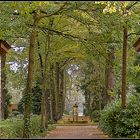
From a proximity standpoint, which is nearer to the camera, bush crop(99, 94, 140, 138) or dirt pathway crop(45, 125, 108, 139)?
bush crop(99, 94, 140, 138)

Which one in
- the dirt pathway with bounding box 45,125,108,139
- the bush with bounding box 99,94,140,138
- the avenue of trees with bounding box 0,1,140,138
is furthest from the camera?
the dirt pathway with bounding box 45,125,108,139

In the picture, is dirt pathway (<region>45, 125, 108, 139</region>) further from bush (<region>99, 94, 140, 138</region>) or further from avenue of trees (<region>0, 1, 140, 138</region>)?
bush (<region>99, 94, 140, 138</region>)

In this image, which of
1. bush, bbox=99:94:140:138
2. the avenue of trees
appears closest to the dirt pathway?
the avenue of trees

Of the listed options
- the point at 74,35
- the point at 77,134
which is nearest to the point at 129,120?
the point at 77,134

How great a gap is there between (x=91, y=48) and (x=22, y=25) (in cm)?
457

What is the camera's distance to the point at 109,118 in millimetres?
17875

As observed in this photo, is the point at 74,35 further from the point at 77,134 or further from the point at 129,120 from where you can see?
the point at 129,120

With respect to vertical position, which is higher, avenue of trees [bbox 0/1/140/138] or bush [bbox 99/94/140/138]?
avenue of trees [bbox 0/1/140/138]

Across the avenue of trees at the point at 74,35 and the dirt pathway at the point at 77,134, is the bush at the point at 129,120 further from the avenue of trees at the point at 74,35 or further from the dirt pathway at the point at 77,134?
the dirt pathway at the point at 77,134

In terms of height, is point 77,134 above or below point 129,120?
below

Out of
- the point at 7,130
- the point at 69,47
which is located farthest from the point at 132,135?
the point at 69,47

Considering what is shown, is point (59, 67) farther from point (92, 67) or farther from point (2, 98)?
point (2, 98)

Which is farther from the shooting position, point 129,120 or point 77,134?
point 77,134

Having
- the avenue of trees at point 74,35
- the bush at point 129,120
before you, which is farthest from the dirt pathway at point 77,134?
the bush at point 129,120
